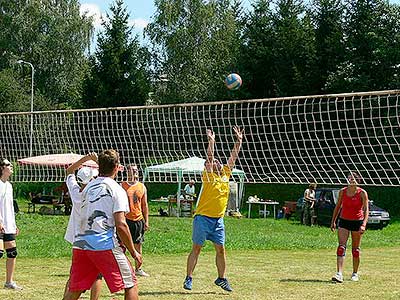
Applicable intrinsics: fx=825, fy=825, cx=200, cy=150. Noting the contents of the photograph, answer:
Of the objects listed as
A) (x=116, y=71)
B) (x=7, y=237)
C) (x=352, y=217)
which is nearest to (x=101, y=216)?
(x=7, y=237)

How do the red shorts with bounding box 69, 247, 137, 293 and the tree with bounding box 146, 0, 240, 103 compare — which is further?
the tree with bounding box 146, 0, 240, 103

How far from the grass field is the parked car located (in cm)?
287

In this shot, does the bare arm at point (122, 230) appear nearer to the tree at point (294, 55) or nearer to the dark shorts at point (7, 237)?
the dark shorts at point (7, 237)

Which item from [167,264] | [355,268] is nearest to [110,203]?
[355,268]

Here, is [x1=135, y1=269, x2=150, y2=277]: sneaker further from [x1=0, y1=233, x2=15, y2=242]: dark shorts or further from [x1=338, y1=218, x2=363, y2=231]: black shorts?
[x1=338, y1=218, x2=363, y2=231]: black shorts

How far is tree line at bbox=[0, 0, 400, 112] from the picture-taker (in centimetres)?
4291

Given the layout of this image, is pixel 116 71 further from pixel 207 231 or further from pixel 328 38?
pixel 207 231

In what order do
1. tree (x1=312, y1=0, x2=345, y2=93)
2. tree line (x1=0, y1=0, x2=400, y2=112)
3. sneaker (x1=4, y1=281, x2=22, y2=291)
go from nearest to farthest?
sneaker (x1=4, y1=281, x2=22, y2=291) → tree line (x1=0, y1=0, x2=400, y2=112) → tree (x1=312, y1=0, x2=345, y2=93)

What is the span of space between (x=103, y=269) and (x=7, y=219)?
399 centimetres

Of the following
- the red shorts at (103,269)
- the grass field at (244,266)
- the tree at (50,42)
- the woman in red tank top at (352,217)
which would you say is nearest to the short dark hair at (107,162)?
the red shorts at (103,269)

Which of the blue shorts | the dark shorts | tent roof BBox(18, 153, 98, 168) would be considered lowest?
the dark shorts

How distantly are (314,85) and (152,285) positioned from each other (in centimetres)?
3503

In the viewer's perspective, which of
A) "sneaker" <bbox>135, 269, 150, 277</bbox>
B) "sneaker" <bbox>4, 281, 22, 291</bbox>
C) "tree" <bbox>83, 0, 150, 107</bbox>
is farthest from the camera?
"tree" <bbox>83, 0, 150, 107</bbox>

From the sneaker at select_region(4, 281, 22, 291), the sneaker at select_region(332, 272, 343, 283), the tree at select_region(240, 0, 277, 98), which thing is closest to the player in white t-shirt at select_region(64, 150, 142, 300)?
the sneaker at select_region(4, 281, 22, 291)
